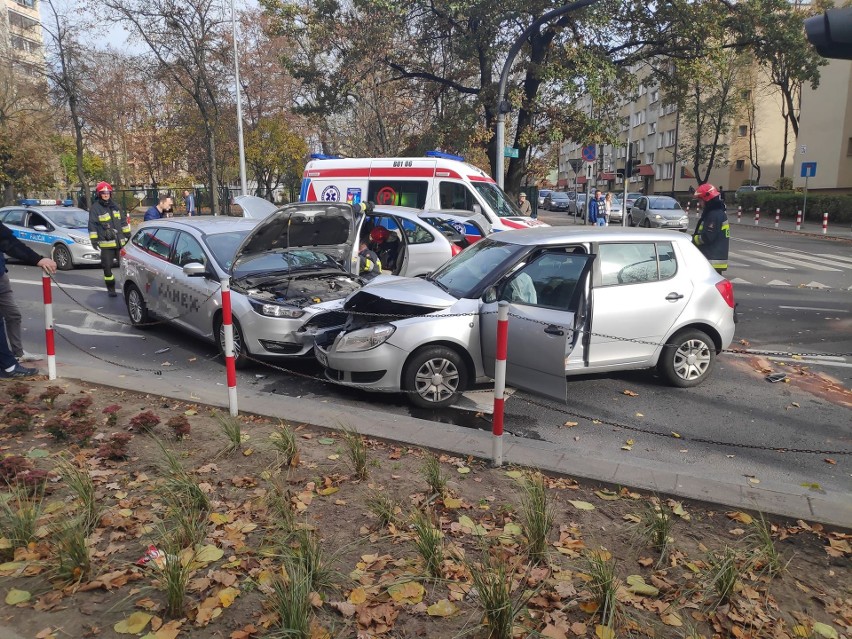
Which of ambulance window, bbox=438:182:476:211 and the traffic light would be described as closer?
the traffic light

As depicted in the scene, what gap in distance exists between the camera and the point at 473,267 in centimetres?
713

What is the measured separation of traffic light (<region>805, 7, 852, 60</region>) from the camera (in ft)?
11.1

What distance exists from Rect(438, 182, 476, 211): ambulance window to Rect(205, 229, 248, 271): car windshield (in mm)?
6618

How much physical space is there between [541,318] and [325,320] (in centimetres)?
256

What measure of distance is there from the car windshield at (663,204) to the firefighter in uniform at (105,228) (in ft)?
83.7

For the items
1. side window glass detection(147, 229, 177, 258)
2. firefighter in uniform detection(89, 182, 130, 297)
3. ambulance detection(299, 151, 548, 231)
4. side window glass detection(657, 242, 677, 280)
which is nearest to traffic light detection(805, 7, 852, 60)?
side window glass detection(657, 242, 677, 280)

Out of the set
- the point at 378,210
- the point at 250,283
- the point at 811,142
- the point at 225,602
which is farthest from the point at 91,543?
the point at 811,142

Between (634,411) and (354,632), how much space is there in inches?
172

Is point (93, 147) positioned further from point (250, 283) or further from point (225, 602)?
point (225, 602)

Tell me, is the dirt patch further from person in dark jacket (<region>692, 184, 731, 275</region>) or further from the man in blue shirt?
the man in blue shirt

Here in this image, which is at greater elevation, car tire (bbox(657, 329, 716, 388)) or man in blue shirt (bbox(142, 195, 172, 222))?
man in blue shirt (bbox(142, 195, 172, 222))

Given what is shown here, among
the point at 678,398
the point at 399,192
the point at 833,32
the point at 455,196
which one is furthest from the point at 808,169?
the point at 833,32

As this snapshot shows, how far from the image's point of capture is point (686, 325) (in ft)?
23.5

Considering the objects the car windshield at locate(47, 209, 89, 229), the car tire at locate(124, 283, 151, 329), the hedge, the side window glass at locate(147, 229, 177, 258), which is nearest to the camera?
the side window glass at locate(147, 229, 177, 258)
